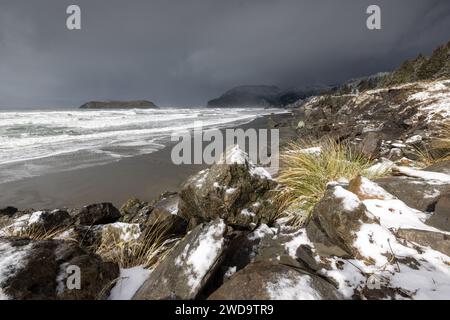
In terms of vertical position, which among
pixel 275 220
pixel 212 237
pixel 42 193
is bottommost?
pixel 42 193

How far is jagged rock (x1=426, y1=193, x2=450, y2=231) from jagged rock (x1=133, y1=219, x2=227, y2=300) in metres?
2.33

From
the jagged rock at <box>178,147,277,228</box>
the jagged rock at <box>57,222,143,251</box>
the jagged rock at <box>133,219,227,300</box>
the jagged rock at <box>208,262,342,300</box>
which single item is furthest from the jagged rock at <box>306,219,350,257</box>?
the jagged rock at <box>57,222,143,251</box>

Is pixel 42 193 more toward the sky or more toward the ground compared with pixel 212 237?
more toward the ground

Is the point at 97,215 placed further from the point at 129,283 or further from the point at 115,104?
the point at 115,104

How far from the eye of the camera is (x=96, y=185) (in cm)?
888

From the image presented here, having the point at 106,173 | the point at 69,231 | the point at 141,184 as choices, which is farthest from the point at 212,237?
the point at 106,173

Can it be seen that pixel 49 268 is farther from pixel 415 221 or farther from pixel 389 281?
pixel 415 221

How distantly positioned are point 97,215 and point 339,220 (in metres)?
4.98

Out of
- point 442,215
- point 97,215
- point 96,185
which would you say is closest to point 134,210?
point 97,215

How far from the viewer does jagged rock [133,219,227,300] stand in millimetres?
2049

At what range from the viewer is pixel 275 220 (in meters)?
3.73

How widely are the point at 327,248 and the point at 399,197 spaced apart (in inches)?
65.0

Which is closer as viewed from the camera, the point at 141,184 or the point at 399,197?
the point at 399,197
